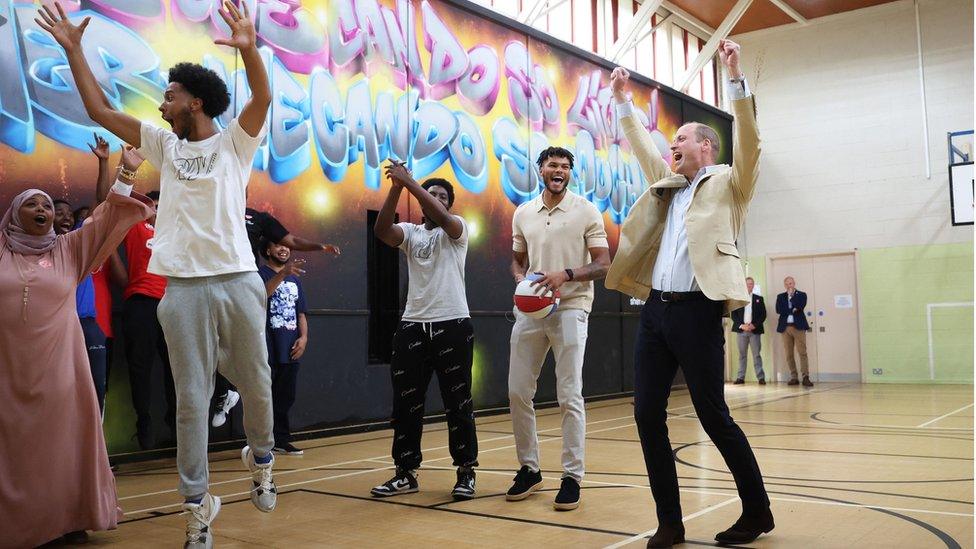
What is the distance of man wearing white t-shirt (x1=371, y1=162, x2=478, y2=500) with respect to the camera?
4516 millimetres

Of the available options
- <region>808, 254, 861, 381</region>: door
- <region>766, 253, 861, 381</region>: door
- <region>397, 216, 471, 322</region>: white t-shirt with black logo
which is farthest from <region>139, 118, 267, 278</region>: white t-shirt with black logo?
<region>808, 254, 861, 381</region>: door

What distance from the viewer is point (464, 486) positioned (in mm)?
4465

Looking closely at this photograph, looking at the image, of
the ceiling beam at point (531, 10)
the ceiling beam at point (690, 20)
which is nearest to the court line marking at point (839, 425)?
the ceiling beam at point (531, 10)

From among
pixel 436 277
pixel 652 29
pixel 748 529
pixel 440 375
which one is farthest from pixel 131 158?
pixel 652 29

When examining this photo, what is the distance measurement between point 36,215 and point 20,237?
0.12 m

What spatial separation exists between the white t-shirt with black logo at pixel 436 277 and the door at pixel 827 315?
12.6 metres

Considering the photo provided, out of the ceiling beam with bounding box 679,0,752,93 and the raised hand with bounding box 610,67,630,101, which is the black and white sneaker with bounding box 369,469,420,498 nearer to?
the raised hand with bounding box 610,67,630,101

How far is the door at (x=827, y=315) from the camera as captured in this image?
50.6ft

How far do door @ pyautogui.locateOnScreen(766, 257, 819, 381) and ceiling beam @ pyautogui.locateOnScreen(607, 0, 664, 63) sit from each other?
557 centimetres

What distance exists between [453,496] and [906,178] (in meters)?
13.3

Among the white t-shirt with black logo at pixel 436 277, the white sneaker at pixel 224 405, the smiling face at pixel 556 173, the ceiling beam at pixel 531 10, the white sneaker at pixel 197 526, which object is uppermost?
the ceiling beam at pixel 531 10

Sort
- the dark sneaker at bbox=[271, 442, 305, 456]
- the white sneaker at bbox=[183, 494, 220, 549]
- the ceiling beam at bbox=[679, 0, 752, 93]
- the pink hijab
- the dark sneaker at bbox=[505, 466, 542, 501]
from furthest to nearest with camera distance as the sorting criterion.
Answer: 1. the ceiling beam at bbox=[679, 0, 752, 93]
2. the dark sneaker at bbox=[271, 442, 305, 456]
3. the dark sneaker at bbox=[505, 466, 542, 501]
4. the pink hijab
5. the white sneaker at bbox=[183, 494, 220, 549]

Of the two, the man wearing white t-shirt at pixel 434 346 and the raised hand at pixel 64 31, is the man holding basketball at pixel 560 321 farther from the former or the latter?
the raised hand at pixel 64 31

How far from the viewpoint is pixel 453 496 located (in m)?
4.47
